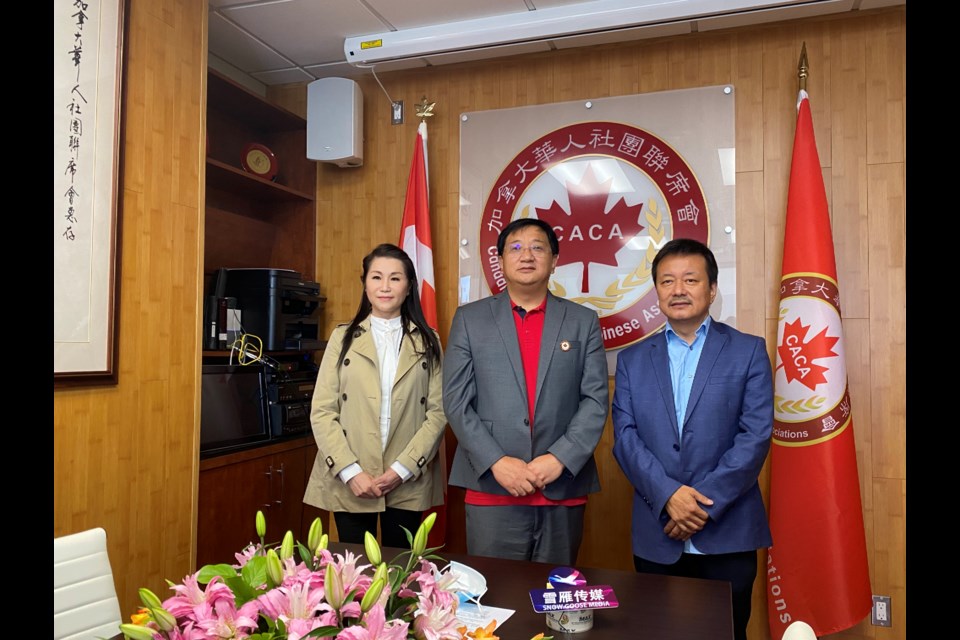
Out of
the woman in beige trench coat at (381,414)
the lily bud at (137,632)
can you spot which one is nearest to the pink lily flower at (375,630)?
→ the lily bud at (137,632)

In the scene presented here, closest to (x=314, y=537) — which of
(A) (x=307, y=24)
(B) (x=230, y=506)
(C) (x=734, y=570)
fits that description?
(C) (x=734, y=570)

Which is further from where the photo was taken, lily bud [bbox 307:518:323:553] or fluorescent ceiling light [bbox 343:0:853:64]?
fluorescent ceiling light [bbox 343:0:853:64]

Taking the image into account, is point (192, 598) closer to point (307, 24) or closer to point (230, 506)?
point (230, 506)

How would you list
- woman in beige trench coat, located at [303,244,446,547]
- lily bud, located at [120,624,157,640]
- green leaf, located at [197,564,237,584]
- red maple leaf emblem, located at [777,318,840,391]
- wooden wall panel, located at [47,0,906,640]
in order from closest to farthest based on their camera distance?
lily bud, located at [120,624,157,640] → green leaf, located at [197,564,237,584] → wooden wall panel, located at [47,0,906,640] → woman in beige trench coat, located at [303,244,446,547] → red maple leaf emblem, located at [777,318,840,391]

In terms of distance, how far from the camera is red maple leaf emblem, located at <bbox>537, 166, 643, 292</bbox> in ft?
10.7

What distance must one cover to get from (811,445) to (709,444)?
0.92 m

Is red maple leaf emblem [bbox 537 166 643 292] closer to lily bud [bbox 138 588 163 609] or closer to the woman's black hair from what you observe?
the woman's black hair

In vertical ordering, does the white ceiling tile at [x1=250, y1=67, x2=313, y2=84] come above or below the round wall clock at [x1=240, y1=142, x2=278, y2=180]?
above

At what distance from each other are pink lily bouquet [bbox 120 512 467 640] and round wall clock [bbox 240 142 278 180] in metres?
3.05

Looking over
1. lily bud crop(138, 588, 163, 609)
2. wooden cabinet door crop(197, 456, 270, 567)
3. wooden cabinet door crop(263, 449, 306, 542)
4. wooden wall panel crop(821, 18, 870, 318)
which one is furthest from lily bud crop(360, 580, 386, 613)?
wooden wall panel crop(821, 18, 870, 318)

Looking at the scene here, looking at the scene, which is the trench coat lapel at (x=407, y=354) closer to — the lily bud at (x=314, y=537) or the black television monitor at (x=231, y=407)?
the black television monitor at (x=231, y=407)

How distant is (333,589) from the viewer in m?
0.75

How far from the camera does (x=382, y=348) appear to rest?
8.59 feet

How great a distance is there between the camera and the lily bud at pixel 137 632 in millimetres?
704
